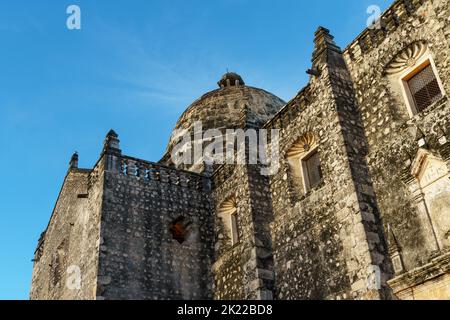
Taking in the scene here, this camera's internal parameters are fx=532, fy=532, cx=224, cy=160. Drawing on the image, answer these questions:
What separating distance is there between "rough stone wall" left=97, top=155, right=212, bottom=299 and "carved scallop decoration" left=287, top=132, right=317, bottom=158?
3.61 meters

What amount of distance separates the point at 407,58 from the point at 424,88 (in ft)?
2.56

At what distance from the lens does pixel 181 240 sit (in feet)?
46.8

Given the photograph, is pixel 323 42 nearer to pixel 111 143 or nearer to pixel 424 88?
pixel 424 88

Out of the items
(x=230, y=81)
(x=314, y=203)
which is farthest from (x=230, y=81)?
(x=314, y=203)

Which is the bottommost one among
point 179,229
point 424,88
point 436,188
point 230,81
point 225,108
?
point 436,188

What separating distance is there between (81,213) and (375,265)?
8658mm

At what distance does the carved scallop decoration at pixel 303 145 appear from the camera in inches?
485

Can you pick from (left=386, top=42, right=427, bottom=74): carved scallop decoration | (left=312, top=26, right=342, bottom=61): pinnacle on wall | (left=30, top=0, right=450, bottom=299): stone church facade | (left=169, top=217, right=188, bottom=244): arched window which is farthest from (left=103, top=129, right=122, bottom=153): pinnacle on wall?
(left=386, top=42, right=427, bottom=74): carved scallop decoration

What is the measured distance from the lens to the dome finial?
22.2 m

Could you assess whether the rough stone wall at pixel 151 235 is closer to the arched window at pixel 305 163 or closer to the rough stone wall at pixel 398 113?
the arched window at pixel 305 163

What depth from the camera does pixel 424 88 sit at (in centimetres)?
1002

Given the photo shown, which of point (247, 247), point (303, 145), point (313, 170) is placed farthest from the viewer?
point (303, 145)
